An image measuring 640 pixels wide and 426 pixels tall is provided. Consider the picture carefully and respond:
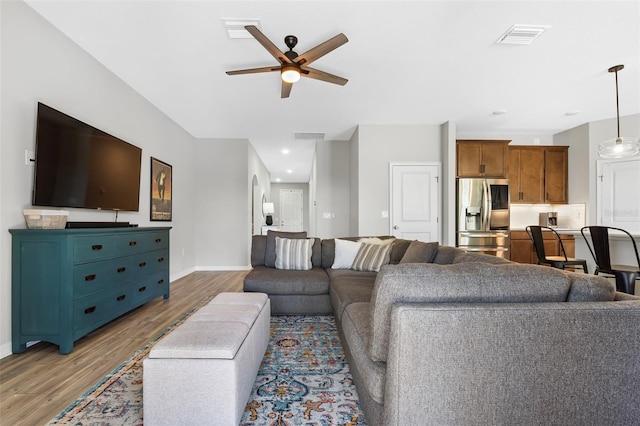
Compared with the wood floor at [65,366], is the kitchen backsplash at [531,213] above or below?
above

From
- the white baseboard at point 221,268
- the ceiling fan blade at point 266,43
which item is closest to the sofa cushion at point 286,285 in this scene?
the ceiling fan blade at point 266,43

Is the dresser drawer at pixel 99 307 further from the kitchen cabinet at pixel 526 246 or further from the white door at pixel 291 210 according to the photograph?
the white door at pixel 291 210

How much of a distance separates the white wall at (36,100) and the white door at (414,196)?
12.9ft

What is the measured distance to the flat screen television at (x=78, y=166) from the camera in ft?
7.52

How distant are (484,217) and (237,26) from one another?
453cm

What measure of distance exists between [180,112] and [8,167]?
2.66 meters

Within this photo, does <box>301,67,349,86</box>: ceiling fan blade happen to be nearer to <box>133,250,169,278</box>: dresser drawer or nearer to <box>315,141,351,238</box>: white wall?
<box>133,250,169,278</box>: dresser drawer

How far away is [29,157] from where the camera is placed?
228 cm

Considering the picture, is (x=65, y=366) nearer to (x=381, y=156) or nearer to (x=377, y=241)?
(x=377, y=241)

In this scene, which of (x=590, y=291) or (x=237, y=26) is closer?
(x=590, y=291)

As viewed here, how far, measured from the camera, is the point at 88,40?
270 cm

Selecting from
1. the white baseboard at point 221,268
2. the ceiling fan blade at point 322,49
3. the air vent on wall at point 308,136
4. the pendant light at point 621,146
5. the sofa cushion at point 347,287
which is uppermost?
the air vent on wall at point 308,136

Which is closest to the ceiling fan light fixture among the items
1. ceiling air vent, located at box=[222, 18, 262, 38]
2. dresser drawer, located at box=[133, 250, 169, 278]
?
ceiling air vent, located at box=[222, 18, 262, 38]

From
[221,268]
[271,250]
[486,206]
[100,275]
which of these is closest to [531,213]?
[486,206]
